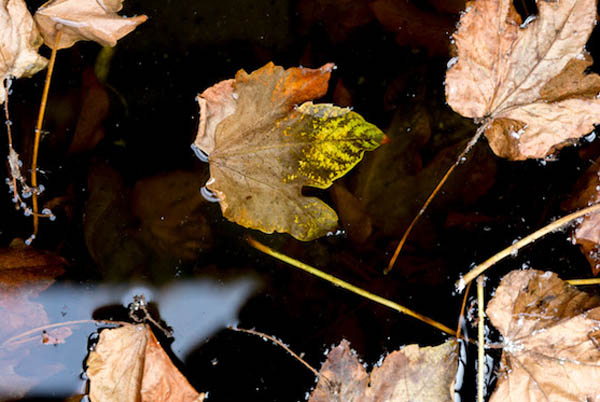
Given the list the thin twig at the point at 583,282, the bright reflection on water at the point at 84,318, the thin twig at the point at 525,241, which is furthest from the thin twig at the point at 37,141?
the thin twig at the point at 583,282

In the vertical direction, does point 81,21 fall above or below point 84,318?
above

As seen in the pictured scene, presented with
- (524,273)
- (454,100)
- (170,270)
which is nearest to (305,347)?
(170,270)

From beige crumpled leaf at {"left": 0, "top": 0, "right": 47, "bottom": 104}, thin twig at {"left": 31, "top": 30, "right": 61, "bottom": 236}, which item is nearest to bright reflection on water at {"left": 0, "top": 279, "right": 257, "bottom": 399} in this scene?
thin twig at {"left": 31, "top": 30, "right": 61, "bottom": 236}

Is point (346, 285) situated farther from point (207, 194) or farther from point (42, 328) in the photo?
point (42, 328)

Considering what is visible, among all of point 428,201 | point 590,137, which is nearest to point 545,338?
point 428,201

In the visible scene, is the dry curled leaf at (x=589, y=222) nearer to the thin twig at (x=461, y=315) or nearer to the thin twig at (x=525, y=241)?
the thin twig at (x=525, y=241)
